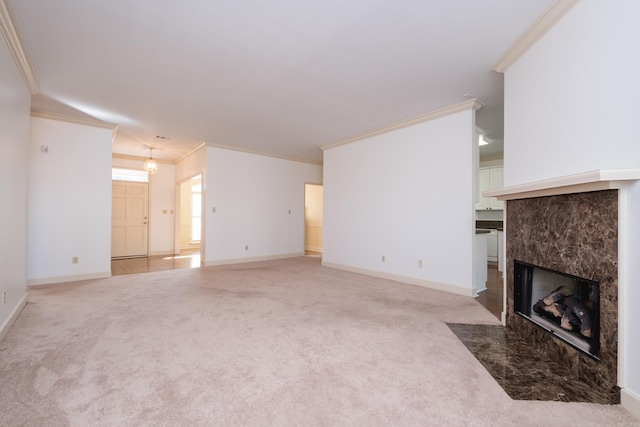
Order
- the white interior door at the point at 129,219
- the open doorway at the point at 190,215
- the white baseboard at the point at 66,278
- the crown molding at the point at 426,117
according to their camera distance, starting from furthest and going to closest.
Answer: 1. the open doorway at the point at 190,215
2. the white interior door at the point at 129,219
3. the white baseboard at the point at 66,278
4. the crown molding at the point at 426,117

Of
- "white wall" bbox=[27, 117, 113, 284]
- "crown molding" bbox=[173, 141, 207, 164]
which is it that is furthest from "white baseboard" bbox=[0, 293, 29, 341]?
"crown molding" bbox=[173, 141, 207, 164]

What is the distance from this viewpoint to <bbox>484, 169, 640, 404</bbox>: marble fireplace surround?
1662 millimetres

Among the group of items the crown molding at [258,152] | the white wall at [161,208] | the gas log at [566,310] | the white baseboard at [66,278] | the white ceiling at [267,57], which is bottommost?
the white baseboard at [66,278]

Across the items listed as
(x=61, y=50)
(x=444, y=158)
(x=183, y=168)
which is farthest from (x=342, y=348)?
(x=183, y=168)

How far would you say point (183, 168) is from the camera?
738 cm

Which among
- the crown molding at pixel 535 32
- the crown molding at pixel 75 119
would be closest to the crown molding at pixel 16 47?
the crown molding at pixel 75 119

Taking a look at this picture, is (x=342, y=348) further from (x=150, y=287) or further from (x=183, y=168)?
(x=183, y=168)

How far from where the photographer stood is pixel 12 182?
280 centimetres

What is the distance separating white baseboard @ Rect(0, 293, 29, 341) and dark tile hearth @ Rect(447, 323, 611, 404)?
12.9ft

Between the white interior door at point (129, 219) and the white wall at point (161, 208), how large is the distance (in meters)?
0.14

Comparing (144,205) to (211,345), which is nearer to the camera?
(211,345)

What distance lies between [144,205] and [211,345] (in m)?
6.39

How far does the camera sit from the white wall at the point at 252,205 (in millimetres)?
6141

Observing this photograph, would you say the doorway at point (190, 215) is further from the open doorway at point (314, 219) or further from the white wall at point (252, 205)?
the open doorway at point (314, 219)
